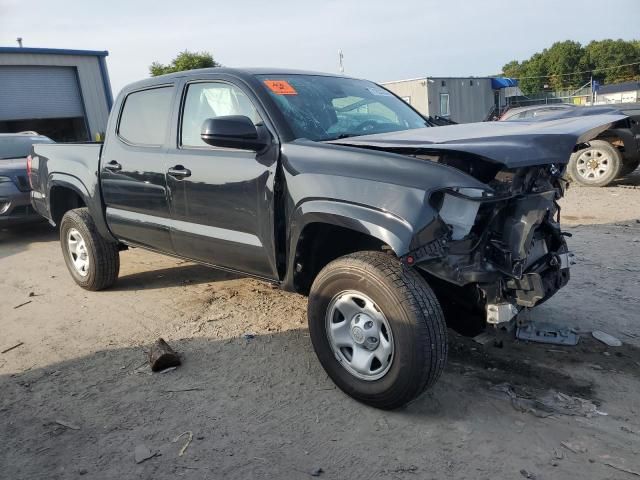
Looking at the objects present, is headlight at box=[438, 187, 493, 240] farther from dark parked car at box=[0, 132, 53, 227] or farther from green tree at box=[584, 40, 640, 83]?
green tree at box=[584, 40, 640, 83]

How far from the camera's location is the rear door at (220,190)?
11.4 feet

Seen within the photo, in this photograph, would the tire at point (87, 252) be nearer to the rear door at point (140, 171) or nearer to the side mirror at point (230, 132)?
the rear door at point (140, 171)

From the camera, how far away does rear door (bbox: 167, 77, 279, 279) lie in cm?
347

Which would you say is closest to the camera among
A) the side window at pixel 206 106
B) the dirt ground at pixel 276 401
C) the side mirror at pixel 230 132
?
the dirt ground at pixel 276 401

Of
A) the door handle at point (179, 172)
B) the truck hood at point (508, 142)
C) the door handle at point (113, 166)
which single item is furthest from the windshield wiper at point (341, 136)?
the door handle at point (113, 166)

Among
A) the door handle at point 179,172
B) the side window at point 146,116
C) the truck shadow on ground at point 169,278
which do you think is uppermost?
the side window at point 146,116

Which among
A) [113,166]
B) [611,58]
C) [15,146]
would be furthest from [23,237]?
[611,58]

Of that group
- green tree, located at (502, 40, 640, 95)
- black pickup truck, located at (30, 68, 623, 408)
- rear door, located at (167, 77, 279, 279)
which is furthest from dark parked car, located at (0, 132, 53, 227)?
green tree, located at (502, 40, 640, 95)

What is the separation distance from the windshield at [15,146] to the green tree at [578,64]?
252ft

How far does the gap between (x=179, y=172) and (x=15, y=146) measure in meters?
6.75

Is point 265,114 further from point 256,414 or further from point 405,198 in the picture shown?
point 256,414

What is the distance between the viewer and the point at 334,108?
3.89 meters

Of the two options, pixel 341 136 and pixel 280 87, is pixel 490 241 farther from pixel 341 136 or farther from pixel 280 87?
pixel 280 87

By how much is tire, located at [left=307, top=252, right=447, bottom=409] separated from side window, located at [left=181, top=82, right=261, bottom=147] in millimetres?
1363
